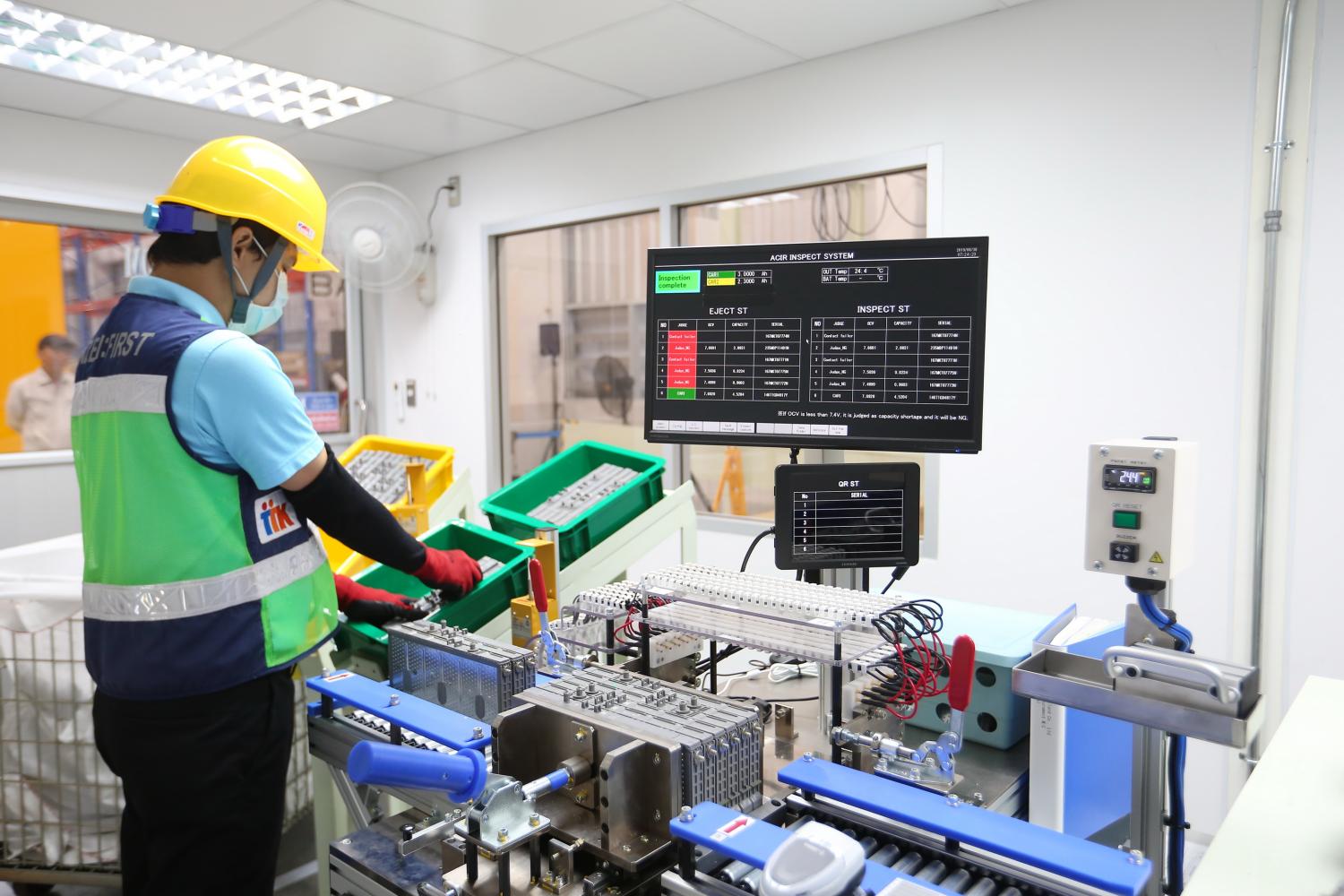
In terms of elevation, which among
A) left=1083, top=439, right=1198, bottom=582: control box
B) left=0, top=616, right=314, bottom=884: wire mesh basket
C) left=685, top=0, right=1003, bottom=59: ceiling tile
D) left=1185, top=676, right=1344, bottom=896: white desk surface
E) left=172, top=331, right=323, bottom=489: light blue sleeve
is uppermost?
left=685, top=0, right=1003, bottom=59: ceiling tile

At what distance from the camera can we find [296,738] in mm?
2207

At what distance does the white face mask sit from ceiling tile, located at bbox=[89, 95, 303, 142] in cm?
282

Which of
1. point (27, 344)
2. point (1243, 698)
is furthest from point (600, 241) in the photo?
point (1243, 698)

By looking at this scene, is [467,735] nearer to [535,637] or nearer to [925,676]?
[535,637]

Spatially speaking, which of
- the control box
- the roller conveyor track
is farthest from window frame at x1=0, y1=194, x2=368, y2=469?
the control box

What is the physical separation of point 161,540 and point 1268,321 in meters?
2.66

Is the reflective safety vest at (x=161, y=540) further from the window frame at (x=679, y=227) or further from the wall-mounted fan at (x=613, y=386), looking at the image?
the wall-mounted fan at (x=613, y=386)

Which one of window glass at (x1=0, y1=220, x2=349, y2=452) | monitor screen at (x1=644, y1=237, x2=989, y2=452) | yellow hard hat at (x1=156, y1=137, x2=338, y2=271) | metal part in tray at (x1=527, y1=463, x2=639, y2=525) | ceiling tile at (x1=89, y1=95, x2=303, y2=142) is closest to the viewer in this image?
yellow hard hat at (x1=156, y1=137, x2=338, y2=271)

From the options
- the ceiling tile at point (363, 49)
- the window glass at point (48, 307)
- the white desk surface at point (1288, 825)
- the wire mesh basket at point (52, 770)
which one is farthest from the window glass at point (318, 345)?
the white desk surface at point (1288, 825)

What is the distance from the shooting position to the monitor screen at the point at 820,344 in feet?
4.98

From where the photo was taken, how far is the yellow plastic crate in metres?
2.16

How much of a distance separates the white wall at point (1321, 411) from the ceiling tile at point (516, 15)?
1.87 m

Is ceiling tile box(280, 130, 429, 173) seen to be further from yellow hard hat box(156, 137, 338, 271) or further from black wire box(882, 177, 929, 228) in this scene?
yellow hard hat box(156, 137, 338, 271)

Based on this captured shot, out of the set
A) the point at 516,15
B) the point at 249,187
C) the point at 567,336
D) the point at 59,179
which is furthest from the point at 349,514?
the point at 59,179
